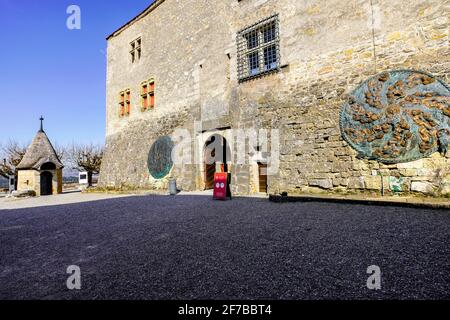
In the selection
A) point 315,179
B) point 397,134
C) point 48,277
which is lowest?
point 48,277

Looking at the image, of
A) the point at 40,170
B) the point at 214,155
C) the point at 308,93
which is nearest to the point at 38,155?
the point at 40,170

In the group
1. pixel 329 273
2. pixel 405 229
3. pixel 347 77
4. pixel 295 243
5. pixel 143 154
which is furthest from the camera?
pixel 143 154

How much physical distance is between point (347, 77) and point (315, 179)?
2996 millimetres

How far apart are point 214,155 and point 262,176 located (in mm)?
2700

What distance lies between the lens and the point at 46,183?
1667 cm

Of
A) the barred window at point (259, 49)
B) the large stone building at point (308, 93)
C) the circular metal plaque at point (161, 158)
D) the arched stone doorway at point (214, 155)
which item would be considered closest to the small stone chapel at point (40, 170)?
the large stone building at point (308, 93)

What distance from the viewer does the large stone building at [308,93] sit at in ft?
19.0

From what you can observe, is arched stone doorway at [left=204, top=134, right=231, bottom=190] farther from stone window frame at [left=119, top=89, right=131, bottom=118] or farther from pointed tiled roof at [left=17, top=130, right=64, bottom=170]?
pointed tiled roof at [left=17, top=130, right=64, bottom=170]

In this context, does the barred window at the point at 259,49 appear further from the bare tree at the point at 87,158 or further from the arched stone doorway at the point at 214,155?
the bare tree at the point at 87,158

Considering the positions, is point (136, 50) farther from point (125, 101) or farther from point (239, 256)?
point (239, 256)

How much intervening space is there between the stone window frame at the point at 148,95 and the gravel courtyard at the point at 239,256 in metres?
10.2

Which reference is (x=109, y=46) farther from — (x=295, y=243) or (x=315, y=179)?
(x=295, y=243)

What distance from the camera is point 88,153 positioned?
3062 cm
